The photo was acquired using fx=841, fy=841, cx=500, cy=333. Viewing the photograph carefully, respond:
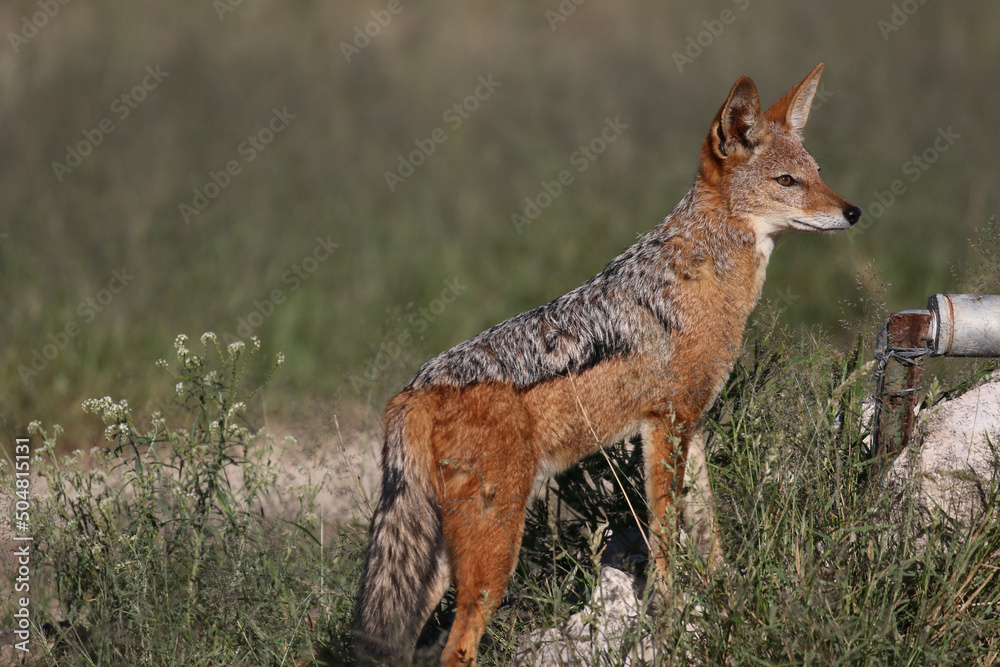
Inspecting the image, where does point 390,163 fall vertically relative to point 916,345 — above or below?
above

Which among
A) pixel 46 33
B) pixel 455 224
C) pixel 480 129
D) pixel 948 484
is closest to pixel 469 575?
pixel 948 484

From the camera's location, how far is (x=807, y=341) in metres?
4.48

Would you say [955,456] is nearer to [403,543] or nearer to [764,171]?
[764,171]

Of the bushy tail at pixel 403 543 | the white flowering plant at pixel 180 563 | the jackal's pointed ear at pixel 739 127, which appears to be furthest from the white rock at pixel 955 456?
the white flowering plant at pixel 180 563

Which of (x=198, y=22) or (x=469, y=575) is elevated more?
(x=198, y=22)

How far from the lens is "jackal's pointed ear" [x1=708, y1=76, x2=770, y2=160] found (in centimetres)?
446

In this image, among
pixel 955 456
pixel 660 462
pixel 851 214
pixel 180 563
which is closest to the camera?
pixel 955 456

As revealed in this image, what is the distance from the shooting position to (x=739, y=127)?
4.60 meters

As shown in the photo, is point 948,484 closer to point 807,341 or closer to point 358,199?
point 807,341

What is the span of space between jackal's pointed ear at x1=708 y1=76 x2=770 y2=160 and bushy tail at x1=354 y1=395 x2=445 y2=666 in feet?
7.39

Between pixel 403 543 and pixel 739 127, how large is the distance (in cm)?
283

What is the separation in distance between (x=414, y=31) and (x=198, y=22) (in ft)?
11.4

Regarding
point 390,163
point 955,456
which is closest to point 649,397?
point 955,456

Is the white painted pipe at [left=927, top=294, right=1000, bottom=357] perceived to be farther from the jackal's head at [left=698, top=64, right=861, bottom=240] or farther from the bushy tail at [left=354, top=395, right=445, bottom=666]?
the bushy tail at [left=354, top=395, right=445, bottom=666]
